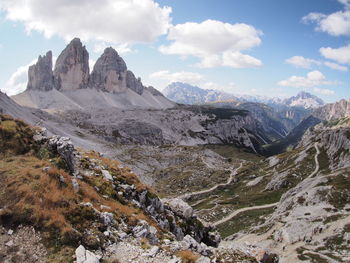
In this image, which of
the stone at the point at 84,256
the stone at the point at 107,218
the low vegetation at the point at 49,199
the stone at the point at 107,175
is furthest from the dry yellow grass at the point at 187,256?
the stone at the point at 107,175

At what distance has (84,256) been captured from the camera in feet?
51.8

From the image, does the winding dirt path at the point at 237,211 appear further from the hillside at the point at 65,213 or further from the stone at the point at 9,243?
the stone at the point at 9,243

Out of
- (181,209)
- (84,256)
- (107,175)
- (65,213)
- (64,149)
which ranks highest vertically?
(64,149)

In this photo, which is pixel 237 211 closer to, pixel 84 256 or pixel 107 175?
pixel 107 175

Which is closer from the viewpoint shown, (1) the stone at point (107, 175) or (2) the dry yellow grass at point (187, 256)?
(2) the dry yellow grass at point (187, 256)

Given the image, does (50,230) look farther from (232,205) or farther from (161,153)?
(161,153)

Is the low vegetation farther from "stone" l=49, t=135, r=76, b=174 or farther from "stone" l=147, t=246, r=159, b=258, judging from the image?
"stone" l=147, t=246, r=159, b=258

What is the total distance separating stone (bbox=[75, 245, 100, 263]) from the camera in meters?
15.5

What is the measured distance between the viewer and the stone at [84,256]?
15.5 m

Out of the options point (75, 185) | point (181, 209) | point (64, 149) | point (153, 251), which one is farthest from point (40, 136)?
point (181, 209)

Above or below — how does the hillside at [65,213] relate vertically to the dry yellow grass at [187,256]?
above

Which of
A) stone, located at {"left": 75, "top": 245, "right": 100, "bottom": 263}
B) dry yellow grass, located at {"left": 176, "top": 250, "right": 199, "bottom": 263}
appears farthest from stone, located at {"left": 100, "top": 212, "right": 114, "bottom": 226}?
dry yellow grass, located at {"left": 176, "top": 250, "right": 199, "bottom": 263}

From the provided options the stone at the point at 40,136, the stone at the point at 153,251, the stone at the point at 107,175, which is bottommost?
the stone at the point at 153,251

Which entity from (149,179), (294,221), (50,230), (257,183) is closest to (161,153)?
(149,179)
